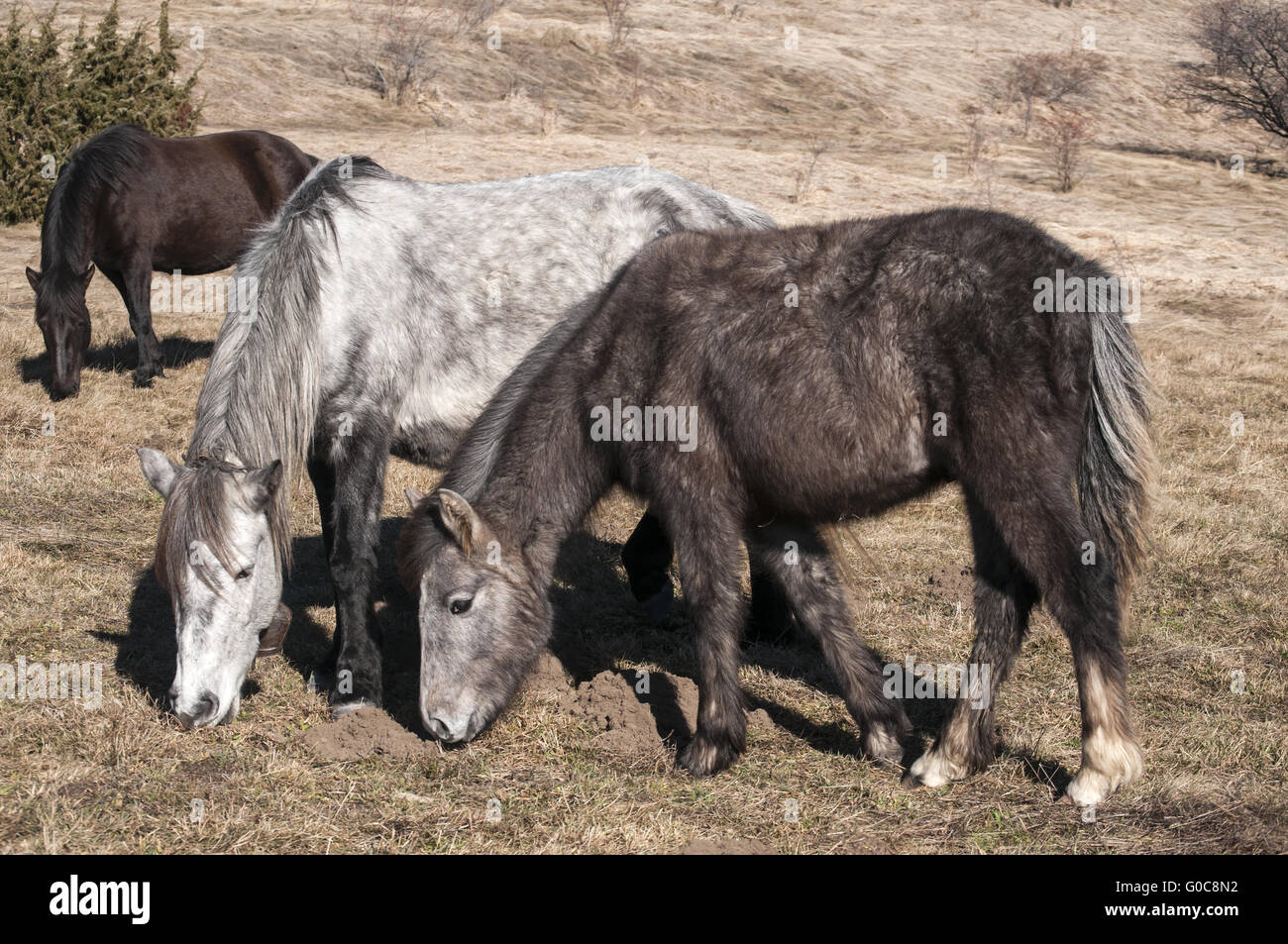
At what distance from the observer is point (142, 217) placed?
437 inches

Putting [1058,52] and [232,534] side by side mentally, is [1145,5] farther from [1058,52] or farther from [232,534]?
[232,534]

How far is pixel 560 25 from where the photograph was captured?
118 ft

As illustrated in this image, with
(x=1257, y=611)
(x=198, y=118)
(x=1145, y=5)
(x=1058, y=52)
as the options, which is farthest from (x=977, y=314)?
(x=1145, y=5)

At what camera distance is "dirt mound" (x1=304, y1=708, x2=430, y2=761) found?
4750mm

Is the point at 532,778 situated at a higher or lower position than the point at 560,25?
lower

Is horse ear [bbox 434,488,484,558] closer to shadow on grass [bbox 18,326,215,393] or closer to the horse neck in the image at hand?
the horse neck

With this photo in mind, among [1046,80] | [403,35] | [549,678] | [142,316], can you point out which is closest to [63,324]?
[142,316]

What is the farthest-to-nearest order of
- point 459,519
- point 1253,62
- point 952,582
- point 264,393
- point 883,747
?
point 1253,62 < point 952,582 < point 264,393 < point 883,747 < point 459,519

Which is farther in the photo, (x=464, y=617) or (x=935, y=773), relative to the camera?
(x=464, y=617)

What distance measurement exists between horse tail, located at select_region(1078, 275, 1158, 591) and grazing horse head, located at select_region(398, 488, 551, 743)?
7.58 feet

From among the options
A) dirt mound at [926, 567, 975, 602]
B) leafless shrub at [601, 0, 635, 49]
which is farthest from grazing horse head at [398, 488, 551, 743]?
leafless shrub at [601, 0, 635, 49]

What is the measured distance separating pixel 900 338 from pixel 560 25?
34827 millimetres

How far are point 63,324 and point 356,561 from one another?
250 inches

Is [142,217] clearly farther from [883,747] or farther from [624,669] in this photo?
[883,747]
